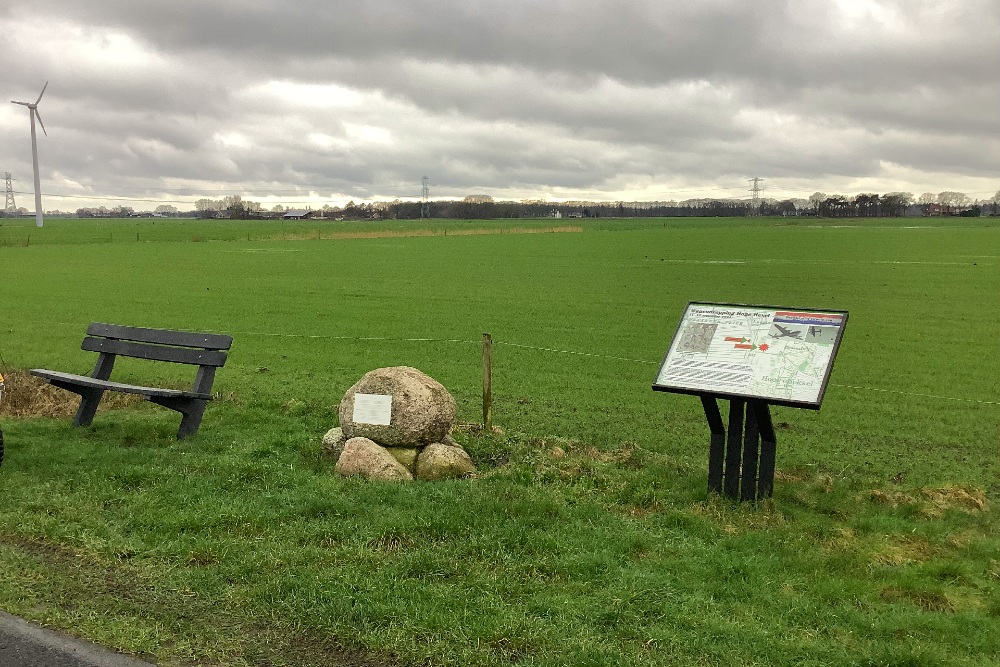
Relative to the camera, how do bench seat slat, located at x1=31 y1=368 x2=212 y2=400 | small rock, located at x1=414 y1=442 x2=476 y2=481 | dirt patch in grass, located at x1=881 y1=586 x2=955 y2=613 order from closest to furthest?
dirt patch in grass, located at x1=881 y1=586 x2=955 y2=613
small rock, located at x1=414 y1=442 x2=476 y2=481
bench seat slat, located at x1=31 y1=368 x2=212 y2=400

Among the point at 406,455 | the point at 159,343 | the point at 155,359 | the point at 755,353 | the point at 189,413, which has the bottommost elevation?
the point at 406,455

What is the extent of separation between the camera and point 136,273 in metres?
30.5

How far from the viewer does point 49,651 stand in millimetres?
3918

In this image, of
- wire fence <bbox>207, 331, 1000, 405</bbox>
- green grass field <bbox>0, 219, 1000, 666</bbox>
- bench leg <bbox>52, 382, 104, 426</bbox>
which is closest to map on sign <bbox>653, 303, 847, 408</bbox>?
green grass field <bbox>0, 219, 1000, 666</bbox>

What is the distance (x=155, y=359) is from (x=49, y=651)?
475 centimetres

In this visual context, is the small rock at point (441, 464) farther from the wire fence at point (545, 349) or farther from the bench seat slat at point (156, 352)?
the wire fence at point (545, 349)

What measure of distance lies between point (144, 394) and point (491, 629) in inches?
181

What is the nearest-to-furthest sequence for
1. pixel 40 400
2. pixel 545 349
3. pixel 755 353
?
1. pixel 755 353
2. pixel 40 400
3. pixel 545 349

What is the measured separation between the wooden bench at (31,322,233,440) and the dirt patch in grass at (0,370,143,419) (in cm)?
87

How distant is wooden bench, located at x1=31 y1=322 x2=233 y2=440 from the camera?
771 cm

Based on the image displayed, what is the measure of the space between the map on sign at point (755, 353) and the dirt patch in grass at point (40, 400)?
643 centimetres

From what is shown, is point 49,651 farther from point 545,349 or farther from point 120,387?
point 545,349

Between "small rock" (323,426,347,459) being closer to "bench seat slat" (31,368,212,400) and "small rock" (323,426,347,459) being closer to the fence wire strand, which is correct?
"bench seat slat" (31,368,212,400)

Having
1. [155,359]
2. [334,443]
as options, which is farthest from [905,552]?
[155,359]
